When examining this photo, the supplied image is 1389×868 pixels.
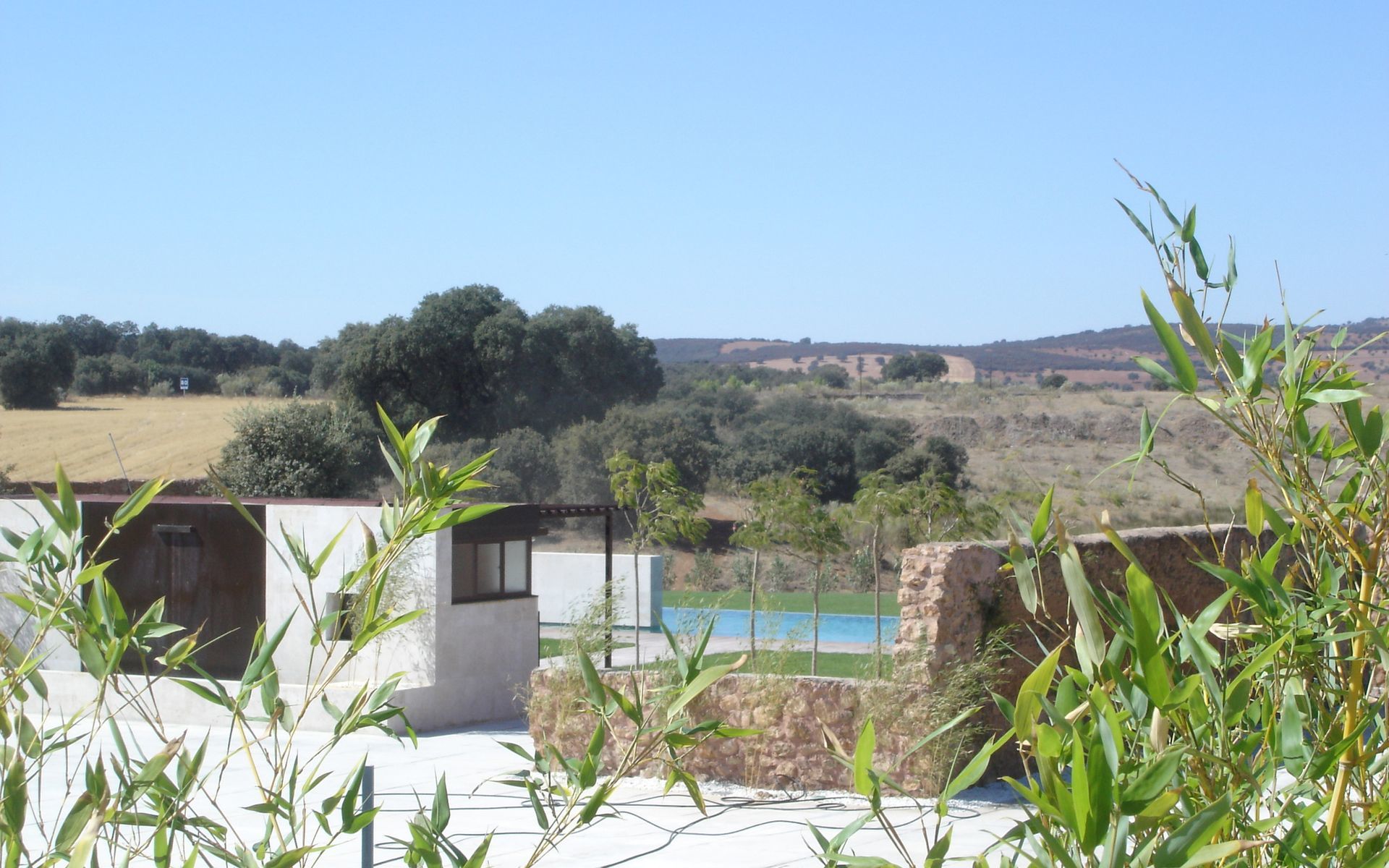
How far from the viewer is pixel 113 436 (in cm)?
3388

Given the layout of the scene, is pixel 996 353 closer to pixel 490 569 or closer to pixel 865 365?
pixel 865 365

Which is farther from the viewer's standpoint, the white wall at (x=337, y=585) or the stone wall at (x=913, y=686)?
the white wall at (x=337, y=585)

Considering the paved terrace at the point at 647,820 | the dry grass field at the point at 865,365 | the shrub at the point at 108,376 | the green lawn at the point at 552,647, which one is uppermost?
the dry grass field at the point at 865,365

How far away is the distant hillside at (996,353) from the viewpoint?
60.9 meters

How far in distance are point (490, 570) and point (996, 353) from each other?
6415cm

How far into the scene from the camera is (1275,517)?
5.07ft

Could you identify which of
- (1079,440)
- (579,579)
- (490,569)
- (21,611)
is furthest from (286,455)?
(1079,440)

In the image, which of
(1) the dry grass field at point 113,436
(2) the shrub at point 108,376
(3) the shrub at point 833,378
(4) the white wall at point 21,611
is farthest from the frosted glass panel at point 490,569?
(3) the shrub at point 833,378

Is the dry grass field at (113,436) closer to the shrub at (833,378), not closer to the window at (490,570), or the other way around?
the window at (490,570)

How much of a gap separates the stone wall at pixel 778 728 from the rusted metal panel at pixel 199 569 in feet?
16.5

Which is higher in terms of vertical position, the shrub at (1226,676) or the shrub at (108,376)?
the shrub at (108,376)

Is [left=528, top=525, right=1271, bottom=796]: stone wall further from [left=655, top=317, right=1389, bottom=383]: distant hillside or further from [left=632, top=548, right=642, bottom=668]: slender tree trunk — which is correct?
[left=655, top=317, right=1389, bottom=383]: distant hillside

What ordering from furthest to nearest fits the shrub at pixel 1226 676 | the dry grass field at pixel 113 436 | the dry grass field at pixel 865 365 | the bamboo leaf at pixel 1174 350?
1. the dry grass field at pixel 865 365
2. the dry grass field at pixel 113 436
3. the bamboo leaf at pixel 1174 350
4. the shrub at pixel 1226 676

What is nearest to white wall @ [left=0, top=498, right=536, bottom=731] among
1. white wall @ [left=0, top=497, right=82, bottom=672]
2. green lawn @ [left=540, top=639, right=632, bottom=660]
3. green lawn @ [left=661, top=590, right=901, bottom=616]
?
white wall @ [left=0, top=497, right=82, bottom=672]
